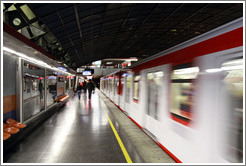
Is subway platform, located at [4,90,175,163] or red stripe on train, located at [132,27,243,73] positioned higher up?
red stripe on train, located at [132,27,243,73]

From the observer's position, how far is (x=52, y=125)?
601 cm

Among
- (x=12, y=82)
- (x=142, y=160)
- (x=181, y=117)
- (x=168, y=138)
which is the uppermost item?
(x=12, y=82)

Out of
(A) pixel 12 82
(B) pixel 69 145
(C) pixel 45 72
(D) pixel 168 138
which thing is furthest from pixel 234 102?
(C) pixel 45 72

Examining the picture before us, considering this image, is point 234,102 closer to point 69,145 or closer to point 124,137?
point 124,137

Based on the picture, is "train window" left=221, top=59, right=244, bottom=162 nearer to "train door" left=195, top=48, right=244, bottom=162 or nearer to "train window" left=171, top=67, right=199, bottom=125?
"train door" left=195, top=48, right=244, bottom=162

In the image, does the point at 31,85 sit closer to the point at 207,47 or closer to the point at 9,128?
the point at 9,128

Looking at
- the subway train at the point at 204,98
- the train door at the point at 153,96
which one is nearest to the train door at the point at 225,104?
the subway train at the point at 204,98

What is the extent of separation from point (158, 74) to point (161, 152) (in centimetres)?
176

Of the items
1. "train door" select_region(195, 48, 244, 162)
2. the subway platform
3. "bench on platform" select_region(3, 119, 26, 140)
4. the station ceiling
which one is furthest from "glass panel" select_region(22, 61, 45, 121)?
"train door" select_region(195, 48, 244, 162)

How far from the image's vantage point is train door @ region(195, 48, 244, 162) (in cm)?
210

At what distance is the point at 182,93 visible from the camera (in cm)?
312

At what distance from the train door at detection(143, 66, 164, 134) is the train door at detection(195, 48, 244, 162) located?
57.5 inches

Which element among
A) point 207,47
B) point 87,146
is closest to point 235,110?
point 207,47

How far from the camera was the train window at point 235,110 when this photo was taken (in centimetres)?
208
